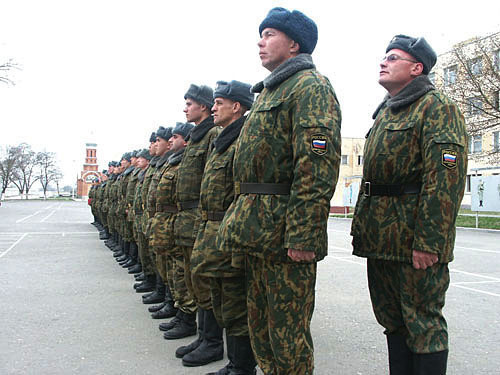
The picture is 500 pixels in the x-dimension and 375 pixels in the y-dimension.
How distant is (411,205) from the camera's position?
263 cm

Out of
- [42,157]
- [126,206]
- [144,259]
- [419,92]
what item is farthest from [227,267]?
[42,157]

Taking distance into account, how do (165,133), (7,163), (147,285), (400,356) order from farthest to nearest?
(7,163)
(147,285)
(165,133)
(400,356)

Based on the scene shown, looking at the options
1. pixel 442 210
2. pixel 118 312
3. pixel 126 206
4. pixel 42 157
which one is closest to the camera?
pixel 442 210

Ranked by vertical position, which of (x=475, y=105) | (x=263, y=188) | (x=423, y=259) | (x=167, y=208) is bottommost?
(x=423, y=259)

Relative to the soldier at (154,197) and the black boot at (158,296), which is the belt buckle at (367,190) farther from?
the black boot at (158,296)

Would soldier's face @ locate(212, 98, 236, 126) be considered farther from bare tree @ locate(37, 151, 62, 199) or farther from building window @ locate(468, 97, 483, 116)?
bare tree @ locate(37, 151, 62, 199)

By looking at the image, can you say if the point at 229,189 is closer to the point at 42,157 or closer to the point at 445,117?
the point at 445,117

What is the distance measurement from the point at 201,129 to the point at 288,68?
1739 mm

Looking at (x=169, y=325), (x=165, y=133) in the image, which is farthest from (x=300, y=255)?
(x=165, y=133)

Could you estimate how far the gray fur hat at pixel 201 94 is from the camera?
4.46 m

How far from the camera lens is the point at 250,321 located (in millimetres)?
2793

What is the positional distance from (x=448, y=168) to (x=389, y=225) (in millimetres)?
448

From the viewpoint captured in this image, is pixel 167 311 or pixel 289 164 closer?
pixel 289 164

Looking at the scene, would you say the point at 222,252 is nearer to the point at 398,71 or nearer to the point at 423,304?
the point at 423,304
